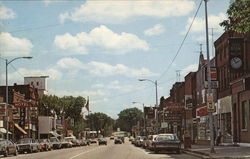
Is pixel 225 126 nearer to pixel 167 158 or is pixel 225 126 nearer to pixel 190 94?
pixel 167 158

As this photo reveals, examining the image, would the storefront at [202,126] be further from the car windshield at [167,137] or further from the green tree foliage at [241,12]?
the green tree foliage at [241,12]

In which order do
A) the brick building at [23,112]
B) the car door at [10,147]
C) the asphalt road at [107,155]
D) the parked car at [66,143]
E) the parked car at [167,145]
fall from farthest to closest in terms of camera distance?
the brick building at [23,112] < the parked car at [66,143] < the car door at [10,147] < the parked car at [167,145] < the asphalt road at [107,155]

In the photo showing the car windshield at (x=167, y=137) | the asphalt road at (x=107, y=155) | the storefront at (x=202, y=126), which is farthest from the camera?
the storefront at (x=202, y=126)

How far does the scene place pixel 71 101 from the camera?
139 metres

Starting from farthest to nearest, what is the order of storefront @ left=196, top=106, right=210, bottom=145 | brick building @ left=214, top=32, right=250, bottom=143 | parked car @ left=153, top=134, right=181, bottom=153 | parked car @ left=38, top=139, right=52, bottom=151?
parked car @ left=38, top=139, right=52, bottom=151 < storefront @ left=196, top=106, right=210, bottom=145 < brick building @ left=214, top=32, right=250, bottom=143 < parked car @ left=153, top=134, right=181, bottom=153

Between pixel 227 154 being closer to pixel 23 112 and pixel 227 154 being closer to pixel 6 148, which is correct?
pixel 6 148

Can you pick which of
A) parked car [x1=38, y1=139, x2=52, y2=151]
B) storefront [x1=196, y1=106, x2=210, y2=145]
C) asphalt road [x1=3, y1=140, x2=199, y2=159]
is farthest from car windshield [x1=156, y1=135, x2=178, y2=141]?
parked car [x1=38, y1=139, x2=52, y2=151]

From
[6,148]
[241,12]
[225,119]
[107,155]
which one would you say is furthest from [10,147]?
[241,12]

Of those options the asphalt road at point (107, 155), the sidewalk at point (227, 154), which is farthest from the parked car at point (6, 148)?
the sidewalk at point (227, 154)

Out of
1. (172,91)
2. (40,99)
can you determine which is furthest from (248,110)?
(40,99)

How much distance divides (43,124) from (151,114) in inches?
809

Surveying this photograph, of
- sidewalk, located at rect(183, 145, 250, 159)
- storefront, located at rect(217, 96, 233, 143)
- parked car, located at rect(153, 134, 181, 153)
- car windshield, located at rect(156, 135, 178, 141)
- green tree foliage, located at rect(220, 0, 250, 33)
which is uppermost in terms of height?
green tree foliage, located at rect(220, 0, 250, 33)

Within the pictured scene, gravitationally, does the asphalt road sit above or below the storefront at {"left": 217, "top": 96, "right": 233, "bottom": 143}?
below

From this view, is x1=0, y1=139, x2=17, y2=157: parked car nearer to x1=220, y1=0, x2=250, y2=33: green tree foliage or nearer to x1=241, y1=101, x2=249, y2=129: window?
x1=241, y1=101, x2=249, y2=129: window
